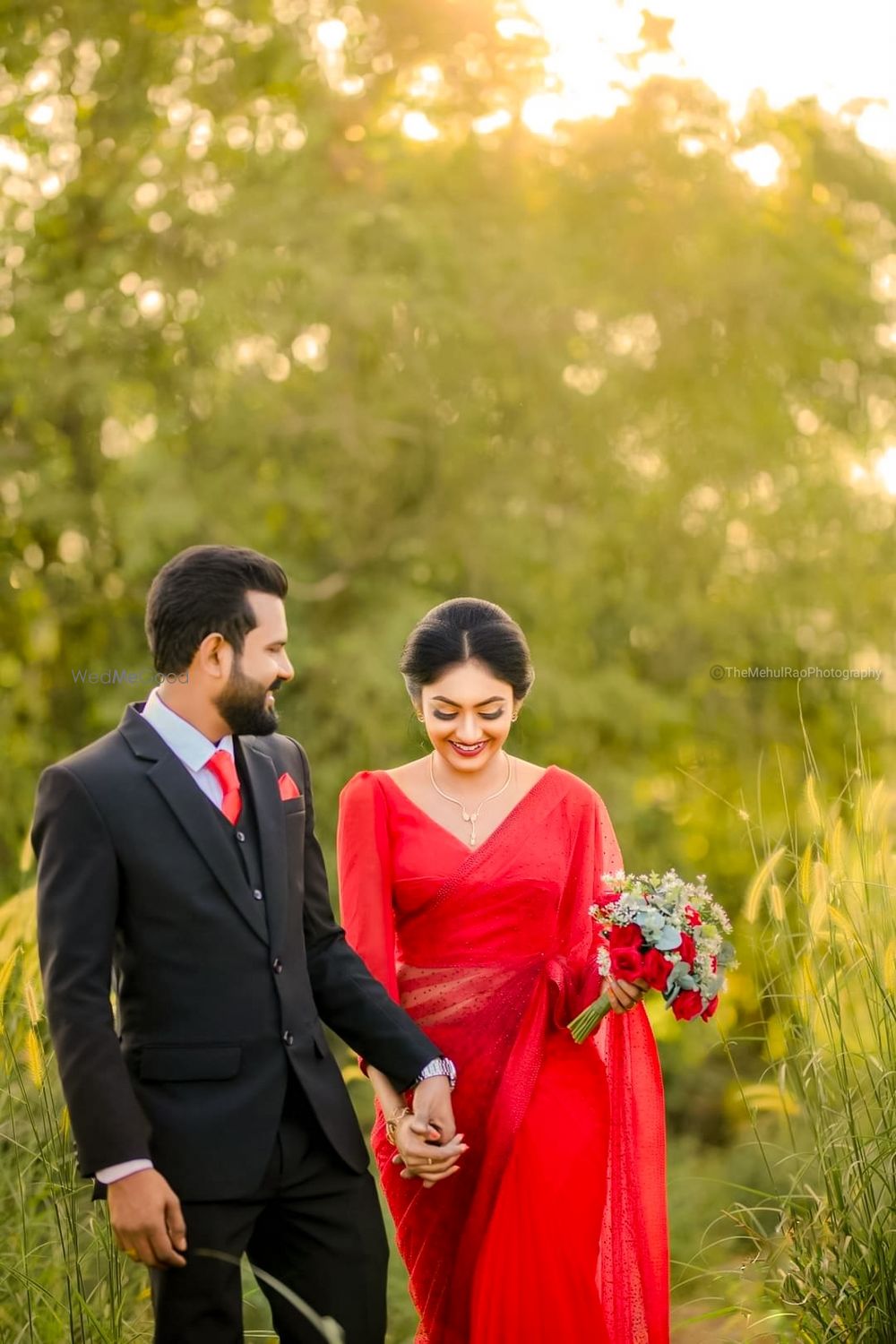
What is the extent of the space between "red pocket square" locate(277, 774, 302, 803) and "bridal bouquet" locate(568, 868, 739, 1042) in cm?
77

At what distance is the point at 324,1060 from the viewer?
3.05m

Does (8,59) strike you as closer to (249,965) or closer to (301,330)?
(301,330)

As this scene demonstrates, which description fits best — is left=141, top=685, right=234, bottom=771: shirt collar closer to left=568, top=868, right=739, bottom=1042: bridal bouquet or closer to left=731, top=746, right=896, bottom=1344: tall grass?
left=568, top=868, right=739, bottom=1042: bridal bouquet

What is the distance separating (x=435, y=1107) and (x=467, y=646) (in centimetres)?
105

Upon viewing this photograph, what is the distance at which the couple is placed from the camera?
279 centimetres

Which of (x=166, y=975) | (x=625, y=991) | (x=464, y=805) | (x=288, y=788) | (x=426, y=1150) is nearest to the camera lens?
(x=166, y=975)

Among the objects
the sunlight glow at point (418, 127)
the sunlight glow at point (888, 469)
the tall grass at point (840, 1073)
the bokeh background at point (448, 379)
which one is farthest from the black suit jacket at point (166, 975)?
the sunlight glow at point (888, 469)

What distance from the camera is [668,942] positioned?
3301 mm

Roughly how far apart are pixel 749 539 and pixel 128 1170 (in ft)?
20.6

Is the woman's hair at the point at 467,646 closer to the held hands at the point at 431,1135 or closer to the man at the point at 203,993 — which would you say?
the man at the point at 203,993

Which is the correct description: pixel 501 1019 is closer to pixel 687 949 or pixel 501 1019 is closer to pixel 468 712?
pixel 687 949

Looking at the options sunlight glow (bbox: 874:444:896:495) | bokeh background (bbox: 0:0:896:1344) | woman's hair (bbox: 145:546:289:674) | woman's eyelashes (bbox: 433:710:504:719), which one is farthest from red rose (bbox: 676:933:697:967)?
sunlight glow (bbox: 874:444:896:495)

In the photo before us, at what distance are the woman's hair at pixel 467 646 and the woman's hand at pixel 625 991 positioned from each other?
72cm

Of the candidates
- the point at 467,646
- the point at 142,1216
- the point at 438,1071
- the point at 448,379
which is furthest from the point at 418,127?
the point at 142,1216
